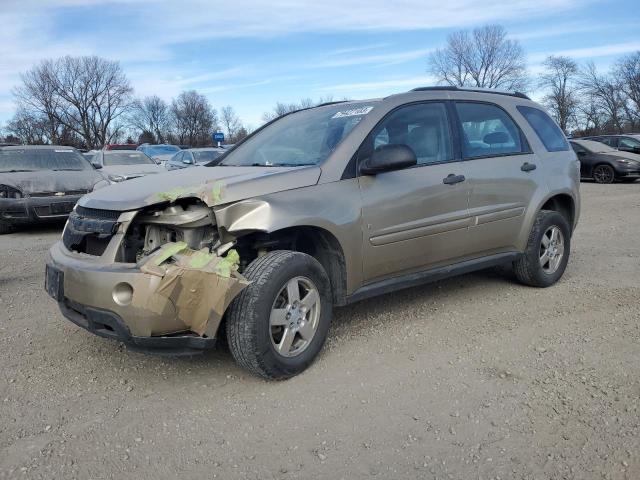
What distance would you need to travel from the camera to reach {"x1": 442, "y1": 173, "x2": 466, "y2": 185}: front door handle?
4.19m

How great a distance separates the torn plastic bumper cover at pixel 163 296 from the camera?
290 centimetres

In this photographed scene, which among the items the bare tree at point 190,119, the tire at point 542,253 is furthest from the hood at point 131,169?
the bare tree at point 190,119

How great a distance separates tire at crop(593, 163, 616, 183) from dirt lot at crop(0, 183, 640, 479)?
44.2 ft

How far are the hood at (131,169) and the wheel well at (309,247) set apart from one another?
31.4 feet

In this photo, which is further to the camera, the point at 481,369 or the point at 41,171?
the point at 41,171

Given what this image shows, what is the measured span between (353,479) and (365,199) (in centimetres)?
185

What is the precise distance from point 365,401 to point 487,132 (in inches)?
107

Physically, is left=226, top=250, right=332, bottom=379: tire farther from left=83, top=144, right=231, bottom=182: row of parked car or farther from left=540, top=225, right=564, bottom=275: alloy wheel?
left=83, top=144, right=231, bottom=182: row of parked car

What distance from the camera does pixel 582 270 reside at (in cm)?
586

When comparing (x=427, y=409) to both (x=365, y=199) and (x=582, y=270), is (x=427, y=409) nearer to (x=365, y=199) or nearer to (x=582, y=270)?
(x=365, y=199)

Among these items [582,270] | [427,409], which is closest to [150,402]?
[427,409]

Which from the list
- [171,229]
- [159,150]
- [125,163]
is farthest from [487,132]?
[159,150]

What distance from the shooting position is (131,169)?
13.0m

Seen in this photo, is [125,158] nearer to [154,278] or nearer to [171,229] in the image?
[171,229]
